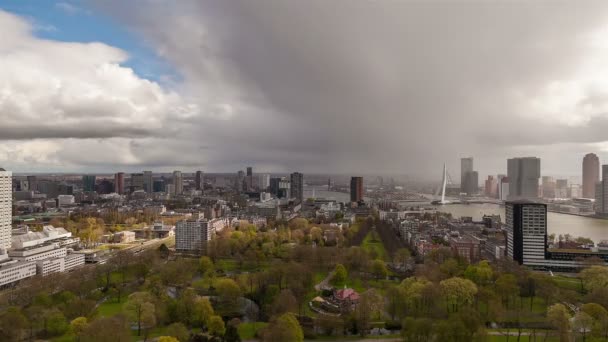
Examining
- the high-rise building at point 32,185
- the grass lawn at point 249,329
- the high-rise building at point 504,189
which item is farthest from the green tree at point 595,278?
the high-rise building at point 32,185

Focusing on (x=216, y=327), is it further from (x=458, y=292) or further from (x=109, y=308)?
(x=458, y=292)

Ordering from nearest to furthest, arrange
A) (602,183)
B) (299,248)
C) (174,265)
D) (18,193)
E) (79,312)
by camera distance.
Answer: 1. (79,312)
2. (174,265)
3. (299,248)
4. (602,183)
5. (18,193)

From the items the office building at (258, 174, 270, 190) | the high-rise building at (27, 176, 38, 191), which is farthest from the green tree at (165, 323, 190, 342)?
the office building at (258, 174, 270, 190)

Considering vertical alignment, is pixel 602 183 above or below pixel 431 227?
above

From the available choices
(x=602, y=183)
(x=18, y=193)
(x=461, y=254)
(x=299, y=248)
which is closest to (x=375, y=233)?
(x=461, y=254)

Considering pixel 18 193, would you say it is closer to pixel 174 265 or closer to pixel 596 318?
pixel 174 265

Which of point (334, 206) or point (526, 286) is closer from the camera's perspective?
point (526, 286)
